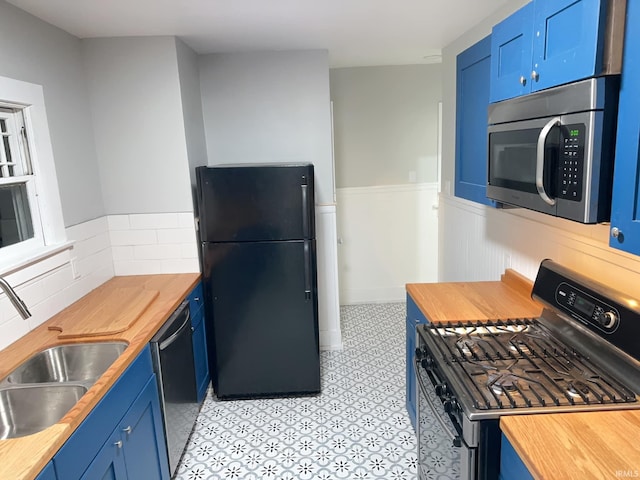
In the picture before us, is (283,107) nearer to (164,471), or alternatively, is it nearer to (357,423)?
(357,423)

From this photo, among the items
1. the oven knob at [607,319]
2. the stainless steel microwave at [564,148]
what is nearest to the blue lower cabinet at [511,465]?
the oven knob at [607,319]

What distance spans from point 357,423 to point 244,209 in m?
1.48

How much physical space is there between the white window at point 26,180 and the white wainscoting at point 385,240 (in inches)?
105

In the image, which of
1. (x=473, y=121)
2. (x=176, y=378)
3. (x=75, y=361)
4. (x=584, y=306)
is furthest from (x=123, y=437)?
(x=473, y=121)

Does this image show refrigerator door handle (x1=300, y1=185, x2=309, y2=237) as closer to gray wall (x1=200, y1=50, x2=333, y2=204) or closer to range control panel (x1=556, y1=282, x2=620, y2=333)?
gray wall (x1=200, y1=50, x2=333, y2=204)

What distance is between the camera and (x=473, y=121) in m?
2.44

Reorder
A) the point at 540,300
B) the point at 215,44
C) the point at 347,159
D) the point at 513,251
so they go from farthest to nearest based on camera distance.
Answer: the point at 347,159 → the point at 215,44 → the point at 513,251 → the point at 540,300

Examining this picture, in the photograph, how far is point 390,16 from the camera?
2.46 metres

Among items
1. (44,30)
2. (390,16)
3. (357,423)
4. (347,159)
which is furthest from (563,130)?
(347,159)

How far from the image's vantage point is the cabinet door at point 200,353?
9.05ft

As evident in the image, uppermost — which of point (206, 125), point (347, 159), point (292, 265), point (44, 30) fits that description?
point (44, 30)

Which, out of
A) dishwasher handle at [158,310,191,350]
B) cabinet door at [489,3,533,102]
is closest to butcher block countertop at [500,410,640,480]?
cabinet door at [489,3,533,102]

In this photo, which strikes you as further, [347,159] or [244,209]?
[347,159]

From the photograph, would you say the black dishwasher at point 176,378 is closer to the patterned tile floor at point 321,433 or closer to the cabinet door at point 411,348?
the patterned tile floor at point 321,433
